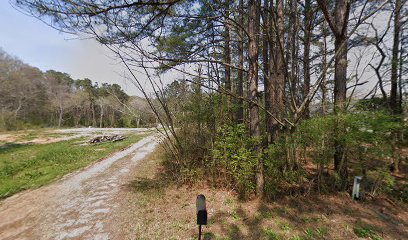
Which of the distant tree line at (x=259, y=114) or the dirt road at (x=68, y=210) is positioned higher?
the distant tree line at (x=259, y=114)

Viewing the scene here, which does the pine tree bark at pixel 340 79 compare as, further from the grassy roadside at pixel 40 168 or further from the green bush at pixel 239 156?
the grassy roadside at pixel 40 168

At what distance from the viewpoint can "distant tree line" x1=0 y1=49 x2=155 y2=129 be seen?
25.9 meters

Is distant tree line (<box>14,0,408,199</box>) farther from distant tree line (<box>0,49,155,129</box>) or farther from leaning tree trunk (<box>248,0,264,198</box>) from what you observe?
distant tree line (<box>0,49,155,129</box>)

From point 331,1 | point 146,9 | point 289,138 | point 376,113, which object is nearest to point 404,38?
point 331,1

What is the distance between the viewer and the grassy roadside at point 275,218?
9.16 feet

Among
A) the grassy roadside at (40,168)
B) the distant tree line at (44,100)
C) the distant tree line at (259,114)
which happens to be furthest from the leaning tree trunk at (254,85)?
the distant tree line at (44,100)

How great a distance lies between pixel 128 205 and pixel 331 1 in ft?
24.2

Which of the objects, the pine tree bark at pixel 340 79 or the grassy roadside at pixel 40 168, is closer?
the pine tree bark at pixel 340 79

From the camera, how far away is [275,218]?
10.3 feet

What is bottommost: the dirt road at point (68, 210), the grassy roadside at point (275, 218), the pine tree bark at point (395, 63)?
the dirt road at point (68, 210)

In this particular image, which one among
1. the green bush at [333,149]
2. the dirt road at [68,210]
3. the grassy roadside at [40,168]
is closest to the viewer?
the green bush at [333,149]

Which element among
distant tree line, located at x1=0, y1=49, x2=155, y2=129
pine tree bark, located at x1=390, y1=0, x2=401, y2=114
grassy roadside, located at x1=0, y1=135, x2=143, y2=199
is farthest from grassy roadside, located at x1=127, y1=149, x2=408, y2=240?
distant tree line, located at x1=0, y1=49, x2=155, y2=129

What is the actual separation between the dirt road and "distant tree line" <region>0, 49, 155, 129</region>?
1739 centimetres

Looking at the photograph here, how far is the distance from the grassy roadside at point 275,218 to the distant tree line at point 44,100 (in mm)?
19942
